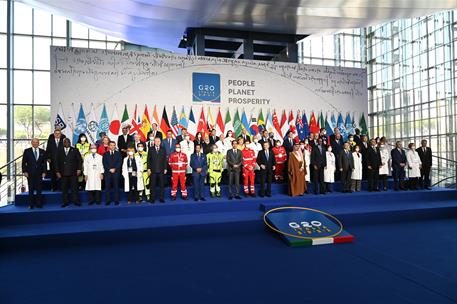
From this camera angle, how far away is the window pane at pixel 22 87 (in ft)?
48.2

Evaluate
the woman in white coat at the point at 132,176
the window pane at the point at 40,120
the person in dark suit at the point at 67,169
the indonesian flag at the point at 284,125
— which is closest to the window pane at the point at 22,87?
the window pane at the point at 40,120

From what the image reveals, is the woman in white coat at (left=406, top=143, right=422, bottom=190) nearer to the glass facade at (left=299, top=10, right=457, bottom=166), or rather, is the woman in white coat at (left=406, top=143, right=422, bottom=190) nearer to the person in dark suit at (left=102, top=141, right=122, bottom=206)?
the glass facade at (left=299, top=10, right=457, bottom=166)

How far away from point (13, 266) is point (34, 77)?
13.6 metres

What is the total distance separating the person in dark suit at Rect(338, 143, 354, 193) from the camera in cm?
769

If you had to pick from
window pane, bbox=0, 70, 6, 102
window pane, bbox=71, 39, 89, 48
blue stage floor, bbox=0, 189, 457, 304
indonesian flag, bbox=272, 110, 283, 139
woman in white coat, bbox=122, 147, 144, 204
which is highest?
window pane, bbox=71, 39, 89, 48

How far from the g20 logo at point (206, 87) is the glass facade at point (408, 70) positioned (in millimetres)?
4614

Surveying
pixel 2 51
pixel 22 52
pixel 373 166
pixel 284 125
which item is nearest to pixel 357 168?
pixel 373 166

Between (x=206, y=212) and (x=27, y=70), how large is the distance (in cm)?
1343

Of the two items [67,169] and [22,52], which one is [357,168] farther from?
[22,52]

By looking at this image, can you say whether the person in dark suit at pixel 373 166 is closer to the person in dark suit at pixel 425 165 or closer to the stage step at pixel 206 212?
the stage step at pixel 206 212

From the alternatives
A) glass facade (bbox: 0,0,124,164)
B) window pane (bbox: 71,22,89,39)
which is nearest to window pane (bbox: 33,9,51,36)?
glass facade (bbox: 0,0,124,164)

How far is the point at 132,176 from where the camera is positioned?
6.53 meters

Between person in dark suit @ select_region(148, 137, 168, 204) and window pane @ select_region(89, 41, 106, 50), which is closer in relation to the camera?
person in dark suit @ select_region(148, 137, 168, 204)

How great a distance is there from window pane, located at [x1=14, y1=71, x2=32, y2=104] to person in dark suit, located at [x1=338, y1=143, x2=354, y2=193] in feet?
47.3
